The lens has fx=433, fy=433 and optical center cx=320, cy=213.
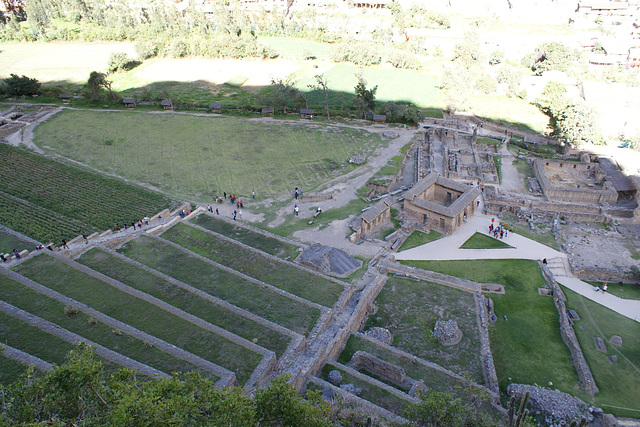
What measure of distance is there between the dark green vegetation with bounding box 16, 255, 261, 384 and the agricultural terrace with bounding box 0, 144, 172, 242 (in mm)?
7912

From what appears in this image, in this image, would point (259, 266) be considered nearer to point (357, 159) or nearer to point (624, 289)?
point (357, 159)

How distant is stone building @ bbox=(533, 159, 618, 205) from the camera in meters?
48.7

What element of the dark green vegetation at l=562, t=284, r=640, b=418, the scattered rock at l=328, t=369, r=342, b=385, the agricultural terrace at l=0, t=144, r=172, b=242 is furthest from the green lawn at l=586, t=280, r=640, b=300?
the agricultural terrace at l=0, t=144, r=172, b=242

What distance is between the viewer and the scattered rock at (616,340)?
102 ft

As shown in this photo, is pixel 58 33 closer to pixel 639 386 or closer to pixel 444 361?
pixel 444 361

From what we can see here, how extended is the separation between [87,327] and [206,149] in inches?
1570

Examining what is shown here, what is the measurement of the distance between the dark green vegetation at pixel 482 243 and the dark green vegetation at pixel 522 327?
7.69 feet

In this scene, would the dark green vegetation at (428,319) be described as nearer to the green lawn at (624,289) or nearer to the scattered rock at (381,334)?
the scattered rock at (381,334)

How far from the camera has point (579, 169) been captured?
56156 mm

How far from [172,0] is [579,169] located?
15515 centimetres

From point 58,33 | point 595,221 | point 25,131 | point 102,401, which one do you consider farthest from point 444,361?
point 58,33

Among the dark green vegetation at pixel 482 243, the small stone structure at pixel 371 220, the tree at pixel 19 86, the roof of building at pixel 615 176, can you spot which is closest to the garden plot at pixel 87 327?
the small stone structure at pixel 371 220

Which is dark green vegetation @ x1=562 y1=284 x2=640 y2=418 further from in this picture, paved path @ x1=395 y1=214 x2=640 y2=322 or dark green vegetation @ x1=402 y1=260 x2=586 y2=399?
dark green vegetation @ x1=402 y1=260 x2=586 y2=399

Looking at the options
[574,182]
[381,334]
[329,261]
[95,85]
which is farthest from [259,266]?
[95,85]
